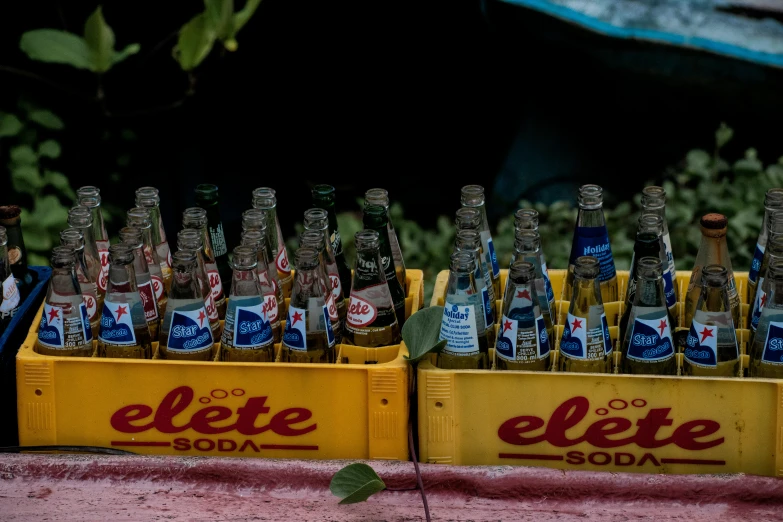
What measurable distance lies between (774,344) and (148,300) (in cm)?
132

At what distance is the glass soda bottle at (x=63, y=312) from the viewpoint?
212 cm

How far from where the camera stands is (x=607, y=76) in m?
4.09

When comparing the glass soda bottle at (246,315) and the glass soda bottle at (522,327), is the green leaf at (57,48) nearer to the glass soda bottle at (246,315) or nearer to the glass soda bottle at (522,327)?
the glass soda bottle at (246,315)

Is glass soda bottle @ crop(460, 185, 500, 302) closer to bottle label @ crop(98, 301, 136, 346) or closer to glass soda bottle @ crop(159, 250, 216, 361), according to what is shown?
glass soda bottle @ crop(159, 250, 216, 361)

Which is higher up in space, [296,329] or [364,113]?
[364,113]

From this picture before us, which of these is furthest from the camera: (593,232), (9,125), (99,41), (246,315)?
(9,125)

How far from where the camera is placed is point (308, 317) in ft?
7.01

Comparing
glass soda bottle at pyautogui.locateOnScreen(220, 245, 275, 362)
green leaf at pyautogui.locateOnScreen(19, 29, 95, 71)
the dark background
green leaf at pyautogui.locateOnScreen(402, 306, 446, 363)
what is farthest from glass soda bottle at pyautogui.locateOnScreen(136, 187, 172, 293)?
the dark background

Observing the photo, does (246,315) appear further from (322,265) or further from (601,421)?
(601,421)

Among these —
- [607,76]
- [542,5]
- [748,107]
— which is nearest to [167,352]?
[542,5]

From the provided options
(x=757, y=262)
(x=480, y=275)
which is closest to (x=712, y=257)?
(x=757, y=262)

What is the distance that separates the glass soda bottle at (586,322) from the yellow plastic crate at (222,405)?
13.3 inches

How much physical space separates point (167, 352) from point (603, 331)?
2.96 ft

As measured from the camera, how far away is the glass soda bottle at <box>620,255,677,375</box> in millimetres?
2055
